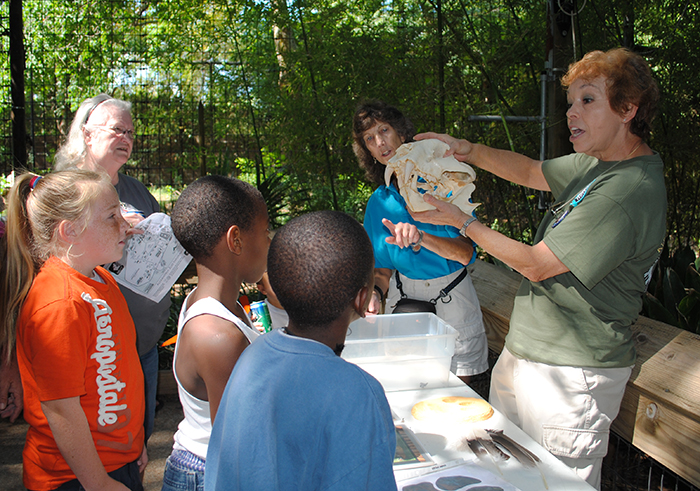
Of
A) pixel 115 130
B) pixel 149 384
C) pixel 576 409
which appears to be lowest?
pixel 149 384

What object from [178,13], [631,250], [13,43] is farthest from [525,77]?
[178,13]

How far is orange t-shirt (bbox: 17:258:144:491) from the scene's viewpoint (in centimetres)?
124

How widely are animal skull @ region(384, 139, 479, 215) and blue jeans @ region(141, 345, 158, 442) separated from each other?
1.14 m

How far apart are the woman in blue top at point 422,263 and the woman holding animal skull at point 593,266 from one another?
0.46 metres

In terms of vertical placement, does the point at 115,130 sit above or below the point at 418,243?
above

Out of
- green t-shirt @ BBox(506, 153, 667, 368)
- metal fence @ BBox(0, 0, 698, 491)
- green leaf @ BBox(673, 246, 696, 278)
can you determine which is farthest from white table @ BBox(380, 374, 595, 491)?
metal fence @ BBox(0, 0, 698, 491)

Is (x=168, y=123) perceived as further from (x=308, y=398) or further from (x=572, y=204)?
(x=308, y=398)

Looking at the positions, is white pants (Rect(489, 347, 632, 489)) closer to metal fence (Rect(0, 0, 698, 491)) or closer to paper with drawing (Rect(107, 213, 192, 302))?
paper with drawing (Rect(107, 213, 192, 302))

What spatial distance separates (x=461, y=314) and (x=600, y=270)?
794mm

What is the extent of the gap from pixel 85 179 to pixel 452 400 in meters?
1.20

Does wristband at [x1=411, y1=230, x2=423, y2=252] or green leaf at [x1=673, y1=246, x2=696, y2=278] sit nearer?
wristband at [x1=411, y1=230, x2=423, y2=252]

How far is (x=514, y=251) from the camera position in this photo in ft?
5.19

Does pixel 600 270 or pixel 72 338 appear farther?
pixel 600 270

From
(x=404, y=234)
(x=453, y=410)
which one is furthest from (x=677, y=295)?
(x=453, y=410)
